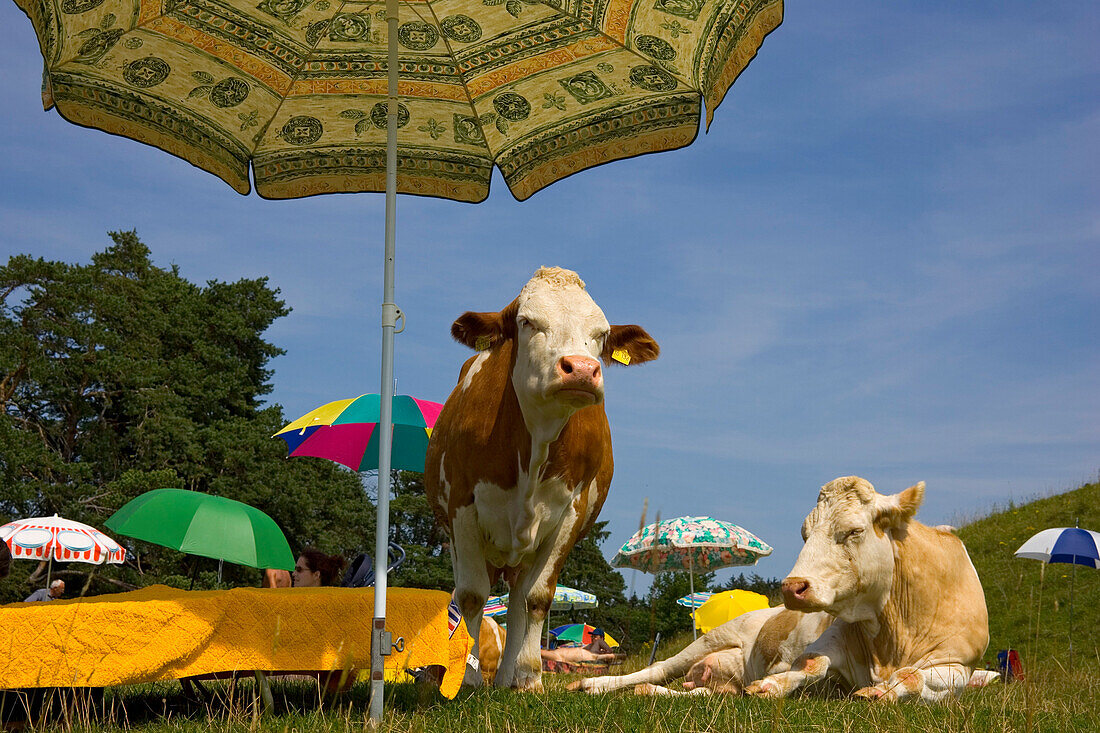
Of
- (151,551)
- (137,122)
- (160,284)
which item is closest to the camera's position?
(137,122)

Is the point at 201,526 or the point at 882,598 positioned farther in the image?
the point at 201,526

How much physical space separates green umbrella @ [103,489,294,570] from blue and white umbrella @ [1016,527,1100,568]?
27.7 feet

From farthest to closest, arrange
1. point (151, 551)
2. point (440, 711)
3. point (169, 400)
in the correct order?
1. point (169, 400)
2. point (151, 551)
3. point (440, 711)

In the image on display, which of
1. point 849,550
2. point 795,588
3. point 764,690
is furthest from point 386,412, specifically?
point 849,550

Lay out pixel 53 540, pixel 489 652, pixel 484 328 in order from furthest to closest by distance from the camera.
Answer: pixel 53 540 → pixel 489 652 → pixel 484 328

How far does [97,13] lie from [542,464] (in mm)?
3016

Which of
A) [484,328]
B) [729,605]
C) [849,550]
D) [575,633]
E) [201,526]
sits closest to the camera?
[849,550]

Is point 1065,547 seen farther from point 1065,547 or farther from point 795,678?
point 795,678

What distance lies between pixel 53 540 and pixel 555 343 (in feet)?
40.4

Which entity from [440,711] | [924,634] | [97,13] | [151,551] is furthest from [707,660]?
[151,551]

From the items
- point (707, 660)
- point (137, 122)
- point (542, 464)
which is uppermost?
point (137, 122)

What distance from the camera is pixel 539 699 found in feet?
14.0

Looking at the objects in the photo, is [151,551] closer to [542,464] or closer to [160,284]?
[160,284]

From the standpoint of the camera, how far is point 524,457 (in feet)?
16.3
